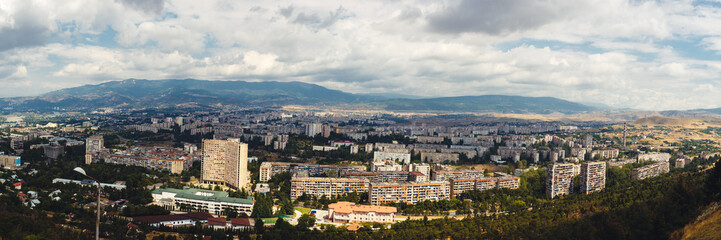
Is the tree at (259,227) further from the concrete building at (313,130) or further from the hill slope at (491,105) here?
the hill slope at (491,105)

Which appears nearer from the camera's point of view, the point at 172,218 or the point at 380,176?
the point at 172,218

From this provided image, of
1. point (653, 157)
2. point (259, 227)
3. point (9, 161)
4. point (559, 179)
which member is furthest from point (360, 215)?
point (653, 157)

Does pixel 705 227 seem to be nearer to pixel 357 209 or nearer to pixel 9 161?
pixel 357 209

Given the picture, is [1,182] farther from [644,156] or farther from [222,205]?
[644,156]

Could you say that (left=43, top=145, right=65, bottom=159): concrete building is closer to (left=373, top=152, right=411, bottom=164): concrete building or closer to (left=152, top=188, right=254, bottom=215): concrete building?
(left=152, top=188, right=254, bottom=215): concrete building

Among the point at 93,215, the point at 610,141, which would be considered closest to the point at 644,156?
the point at 610,141

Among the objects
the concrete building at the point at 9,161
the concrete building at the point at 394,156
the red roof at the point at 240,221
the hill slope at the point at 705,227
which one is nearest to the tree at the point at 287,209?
the red roof at the point at 240,221

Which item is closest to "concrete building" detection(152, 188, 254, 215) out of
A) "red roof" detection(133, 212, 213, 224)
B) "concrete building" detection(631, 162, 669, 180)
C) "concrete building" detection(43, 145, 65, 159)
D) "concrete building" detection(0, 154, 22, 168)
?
"red roof" detection(133, 212, 213, 224)
